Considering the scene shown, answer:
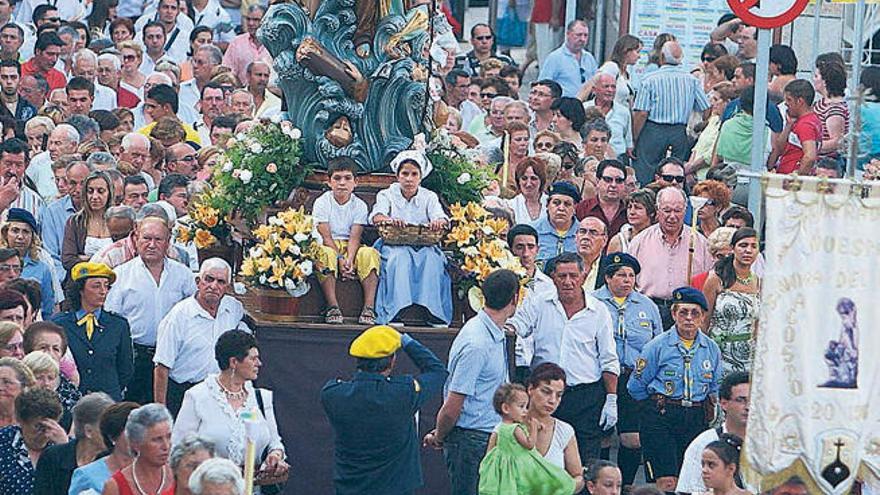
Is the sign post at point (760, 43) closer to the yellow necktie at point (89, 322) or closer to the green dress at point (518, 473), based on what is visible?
the green dress at point (518, 473)

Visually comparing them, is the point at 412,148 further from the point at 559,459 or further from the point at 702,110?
the point at 702,110

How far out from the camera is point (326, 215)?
1675 centimetres

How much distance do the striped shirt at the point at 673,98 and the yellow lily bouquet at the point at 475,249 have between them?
6.31m

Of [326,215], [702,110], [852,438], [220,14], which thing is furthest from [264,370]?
[220,14]

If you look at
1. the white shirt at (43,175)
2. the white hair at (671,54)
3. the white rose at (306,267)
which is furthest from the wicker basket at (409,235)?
the white hair at (671,54)

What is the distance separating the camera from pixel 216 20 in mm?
28188

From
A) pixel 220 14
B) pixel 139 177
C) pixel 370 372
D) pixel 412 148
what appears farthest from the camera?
pixel 220 14

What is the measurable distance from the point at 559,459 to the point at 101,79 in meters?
10.8

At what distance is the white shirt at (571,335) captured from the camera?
53.4 ft

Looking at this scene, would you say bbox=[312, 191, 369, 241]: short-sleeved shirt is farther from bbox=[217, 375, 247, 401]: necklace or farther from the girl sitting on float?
bbox=[217, 375, 247, 401]: necklace

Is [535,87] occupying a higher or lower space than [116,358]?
higher

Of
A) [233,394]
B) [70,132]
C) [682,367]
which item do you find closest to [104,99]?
[70,132]

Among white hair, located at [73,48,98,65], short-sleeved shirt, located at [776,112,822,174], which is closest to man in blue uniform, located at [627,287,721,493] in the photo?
short-sleeved shirt, located at [776,112,822,174]

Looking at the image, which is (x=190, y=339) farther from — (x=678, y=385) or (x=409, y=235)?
(x=678, y=385)
